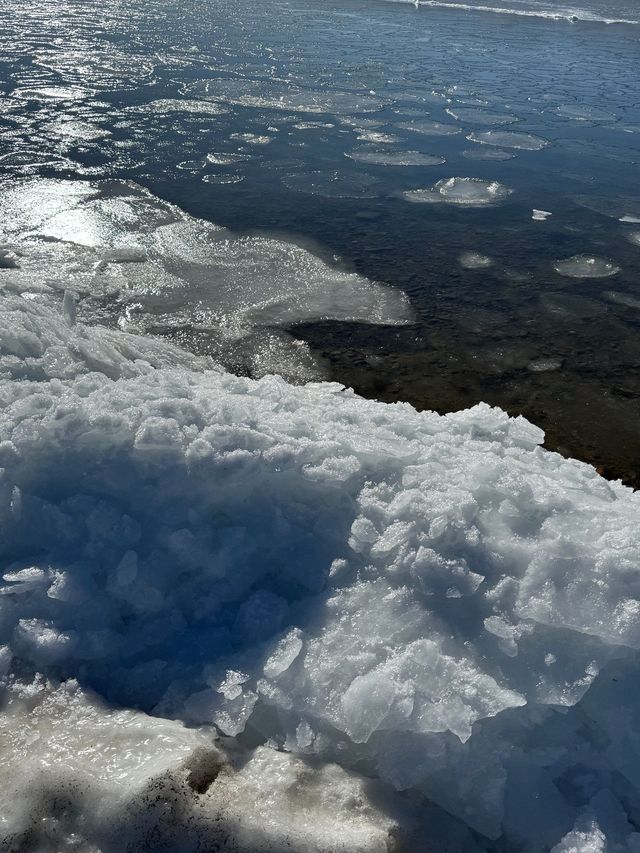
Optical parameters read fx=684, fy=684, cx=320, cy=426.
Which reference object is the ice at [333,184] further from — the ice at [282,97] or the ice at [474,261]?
the ice at [282,97]

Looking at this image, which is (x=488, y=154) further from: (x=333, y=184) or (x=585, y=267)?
(x=585, y=267)

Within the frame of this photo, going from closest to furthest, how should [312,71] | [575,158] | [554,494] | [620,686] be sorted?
1. [620,686]
2. [554,494]
3. [575,158]
4. [312,71]

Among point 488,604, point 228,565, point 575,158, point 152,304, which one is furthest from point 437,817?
point 575,158

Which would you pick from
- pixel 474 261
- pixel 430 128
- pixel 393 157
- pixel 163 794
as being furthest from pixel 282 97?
pixel 163 794

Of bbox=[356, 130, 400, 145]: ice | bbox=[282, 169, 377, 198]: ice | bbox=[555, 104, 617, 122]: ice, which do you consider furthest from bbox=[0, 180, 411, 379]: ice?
bbox=[555, 104, 617, 122]: ice

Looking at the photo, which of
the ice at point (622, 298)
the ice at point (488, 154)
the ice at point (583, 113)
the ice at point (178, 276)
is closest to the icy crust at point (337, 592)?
the ice at point (178, 276)

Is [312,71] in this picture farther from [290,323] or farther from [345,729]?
[345,729]
